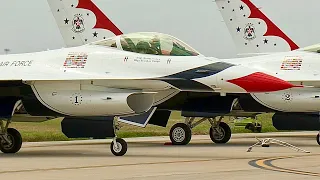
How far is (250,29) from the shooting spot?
91.6 feet

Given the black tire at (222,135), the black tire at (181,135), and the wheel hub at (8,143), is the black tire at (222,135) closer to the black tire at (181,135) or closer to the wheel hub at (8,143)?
the black tire at (181,135)

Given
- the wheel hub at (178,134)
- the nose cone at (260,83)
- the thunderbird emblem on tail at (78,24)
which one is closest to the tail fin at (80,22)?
the thunderbird emblem on tail at (78,24)

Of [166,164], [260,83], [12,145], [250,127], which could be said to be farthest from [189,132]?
[250,127]

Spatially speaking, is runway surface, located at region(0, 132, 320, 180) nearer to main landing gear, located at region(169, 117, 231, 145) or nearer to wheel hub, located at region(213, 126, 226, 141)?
main landing gear, located at region(169, 117, 231, 145)

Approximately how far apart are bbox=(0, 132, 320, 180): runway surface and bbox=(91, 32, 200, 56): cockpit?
222 cm

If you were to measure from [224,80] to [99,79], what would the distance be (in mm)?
2600

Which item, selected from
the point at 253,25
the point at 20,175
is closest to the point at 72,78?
the point at 20,175

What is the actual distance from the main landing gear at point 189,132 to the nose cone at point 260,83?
514 centimetres

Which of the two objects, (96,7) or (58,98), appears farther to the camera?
(96,7)

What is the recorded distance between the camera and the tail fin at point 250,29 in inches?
1071

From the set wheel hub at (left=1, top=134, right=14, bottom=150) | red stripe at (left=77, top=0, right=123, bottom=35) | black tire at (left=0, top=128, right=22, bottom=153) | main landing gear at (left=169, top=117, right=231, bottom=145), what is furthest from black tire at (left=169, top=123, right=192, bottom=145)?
red stripe at (left=77, top=0, right=123, bottom=35)

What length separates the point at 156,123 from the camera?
2105cm

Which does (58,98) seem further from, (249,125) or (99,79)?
(249,125)

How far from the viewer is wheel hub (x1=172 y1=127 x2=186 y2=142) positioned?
20984 mm
